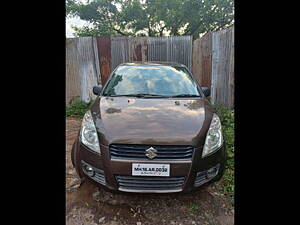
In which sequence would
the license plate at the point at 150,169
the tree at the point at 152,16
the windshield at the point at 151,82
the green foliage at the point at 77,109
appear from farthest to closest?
the tree at the point at 152,16 → the green foliage at the point at 77,109 → the windshield at the point at 151,82 → the license plate at the point at 150,169

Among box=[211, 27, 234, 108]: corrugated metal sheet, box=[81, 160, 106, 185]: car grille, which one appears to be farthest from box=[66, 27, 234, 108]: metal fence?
box=[81, 160, 106, 185]: car grille

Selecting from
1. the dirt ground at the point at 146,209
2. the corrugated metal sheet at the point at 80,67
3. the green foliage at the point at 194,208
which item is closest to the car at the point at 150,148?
the dirt ground at the point at 146,209

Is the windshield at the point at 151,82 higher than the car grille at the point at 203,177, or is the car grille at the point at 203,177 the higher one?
the windshield at the point at 151,82

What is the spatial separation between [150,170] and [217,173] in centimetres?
70

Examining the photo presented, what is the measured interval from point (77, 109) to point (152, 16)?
29.9ft

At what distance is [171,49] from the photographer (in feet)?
20.7

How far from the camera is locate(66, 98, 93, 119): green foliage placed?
575cm

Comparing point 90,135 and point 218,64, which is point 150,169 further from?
point 218,64

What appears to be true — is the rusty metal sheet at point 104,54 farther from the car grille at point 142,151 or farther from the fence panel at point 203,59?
the car grille at point 142,151

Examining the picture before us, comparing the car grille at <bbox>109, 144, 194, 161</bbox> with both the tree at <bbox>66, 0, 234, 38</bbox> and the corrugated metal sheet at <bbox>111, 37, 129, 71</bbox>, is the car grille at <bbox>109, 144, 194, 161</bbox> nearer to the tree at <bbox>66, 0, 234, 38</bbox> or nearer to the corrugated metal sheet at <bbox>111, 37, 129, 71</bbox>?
the corrugated metal sheet at <bbox>111, 37, 129, 71</bbox>

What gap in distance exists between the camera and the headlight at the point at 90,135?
184cm

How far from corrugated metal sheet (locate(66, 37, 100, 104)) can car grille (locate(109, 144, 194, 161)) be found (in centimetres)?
497
